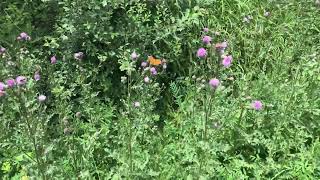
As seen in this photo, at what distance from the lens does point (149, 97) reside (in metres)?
2.90

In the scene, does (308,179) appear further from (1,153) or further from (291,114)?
(1,153)

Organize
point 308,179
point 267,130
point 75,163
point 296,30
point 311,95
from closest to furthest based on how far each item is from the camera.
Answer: point 75,163 → point 308,179 → point 267,130 → point 311,95 → point 296,30

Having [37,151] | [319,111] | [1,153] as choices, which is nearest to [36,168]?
[37,151]

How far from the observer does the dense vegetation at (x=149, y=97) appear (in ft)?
8.85

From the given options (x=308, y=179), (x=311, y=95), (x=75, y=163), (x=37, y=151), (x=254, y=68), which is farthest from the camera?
(x=254, y=68)

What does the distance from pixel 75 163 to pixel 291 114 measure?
160 centimetres

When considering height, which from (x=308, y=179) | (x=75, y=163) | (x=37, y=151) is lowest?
(x=308, y=179)

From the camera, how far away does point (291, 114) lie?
10.4ft

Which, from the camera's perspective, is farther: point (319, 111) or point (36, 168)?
point (319, 111)

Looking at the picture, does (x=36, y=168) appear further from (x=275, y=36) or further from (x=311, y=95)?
(x=275, y=36)

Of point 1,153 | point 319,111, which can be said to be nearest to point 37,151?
point 1,153

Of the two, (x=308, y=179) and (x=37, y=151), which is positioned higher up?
(x=37, y=151)

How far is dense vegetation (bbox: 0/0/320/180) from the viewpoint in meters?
2.70

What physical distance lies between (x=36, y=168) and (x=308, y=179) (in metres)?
1.76
